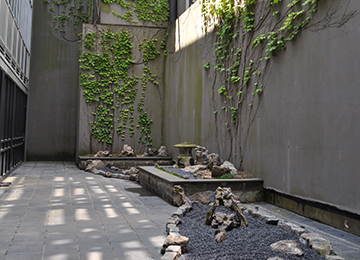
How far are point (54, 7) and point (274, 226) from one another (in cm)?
1272

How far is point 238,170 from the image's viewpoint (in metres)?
6.50

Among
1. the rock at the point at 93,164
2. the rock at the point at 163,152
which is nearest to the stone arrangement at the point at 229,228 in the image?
the rock at the point at 93,164

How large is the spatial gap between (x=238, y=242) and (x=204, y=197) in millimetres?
2125

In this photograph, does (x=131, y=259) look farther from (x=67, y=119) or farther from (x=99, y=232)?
(x=67, y=119)

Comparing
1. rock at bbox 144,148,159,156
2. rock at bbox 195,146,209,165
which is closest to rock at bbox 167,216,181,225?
rock at bbox 195,146,209,165

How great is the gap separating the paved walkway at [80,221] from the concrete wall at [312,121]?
184 centimetres

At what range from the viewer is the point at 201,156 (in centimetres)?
770

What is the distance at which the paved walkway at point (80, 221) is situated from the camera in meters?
3.06

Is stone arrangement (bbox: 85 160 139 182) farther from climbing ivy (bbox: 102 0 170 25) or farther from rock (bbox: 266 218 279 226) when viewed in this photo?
climbing ivy (bbox: 102 0 170 25)

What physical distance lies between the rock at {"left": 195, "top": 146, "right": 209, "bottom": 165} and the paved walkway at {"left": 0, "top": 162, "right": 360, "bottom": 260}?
156 cm

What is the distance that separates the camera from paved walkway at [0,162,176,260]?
10.1 ft

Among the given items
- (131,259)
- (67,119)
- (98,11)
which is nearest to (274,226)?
(131,259)

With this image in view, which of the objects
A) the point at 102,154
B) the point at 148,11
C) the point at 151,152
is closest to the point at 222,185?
the point at 151,152

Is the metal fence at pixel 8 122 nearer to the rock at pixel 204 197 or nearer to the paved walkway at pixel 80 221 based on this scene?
the paved walkway at pixel 80 221
